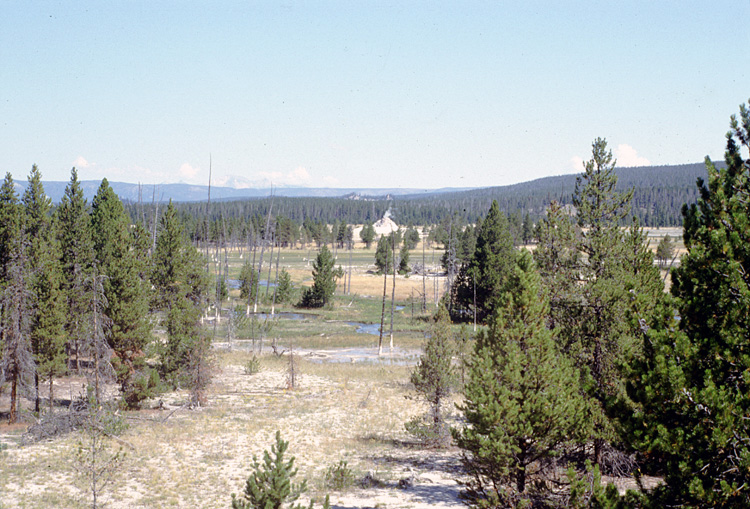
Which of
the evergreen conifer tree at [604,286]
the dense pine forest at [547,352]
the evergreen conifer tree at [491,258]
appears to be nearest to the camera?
the dense pine forest at [547,352]

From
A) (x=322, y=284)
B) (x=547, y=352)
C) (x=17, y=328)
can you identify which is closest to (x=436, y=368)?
(x=547, y=352)

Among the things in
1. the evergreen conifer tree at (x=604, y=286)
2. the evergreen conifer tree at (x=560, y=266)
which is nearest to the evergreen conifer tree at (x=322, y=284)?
the evergreen conifer tree at (x=560, y=266)

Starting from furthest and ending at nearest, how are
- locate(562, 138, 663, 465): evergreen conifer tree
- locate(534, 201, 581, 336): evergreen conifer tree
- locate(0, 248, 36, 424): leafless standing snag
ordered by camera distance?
locate(0, 248, 36, 424): leafless standing snag, locate(534, 201, 581, 336): evergreen conifer tree, locate(562, 138, 663, 465): evergreen conifer tree

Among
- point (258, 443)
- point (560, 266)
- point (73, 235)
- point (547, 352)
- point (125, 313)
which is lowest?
point (258, 443)

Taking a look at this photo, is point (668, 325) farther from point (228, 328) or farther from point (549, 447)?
point (228, 328)

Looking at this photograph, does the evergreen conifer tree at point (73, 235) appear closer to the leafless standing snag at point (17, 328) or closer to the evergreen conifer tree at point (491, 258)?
the leafless standing snag at point (17, 328)

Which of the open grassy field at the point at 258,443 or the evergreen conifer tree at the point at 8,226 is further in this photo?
the evergreen conifer tree at the point at 8,226

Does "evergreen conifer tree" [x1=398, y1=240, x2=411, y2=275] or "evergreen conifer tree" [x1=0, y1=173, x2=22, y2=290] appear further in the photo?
"evergreen conifer tree" [x1=398, y1=240, x2=411, y2=275]

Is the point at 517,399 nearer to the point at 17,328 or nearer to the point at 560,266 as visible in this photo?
the point at 560,266

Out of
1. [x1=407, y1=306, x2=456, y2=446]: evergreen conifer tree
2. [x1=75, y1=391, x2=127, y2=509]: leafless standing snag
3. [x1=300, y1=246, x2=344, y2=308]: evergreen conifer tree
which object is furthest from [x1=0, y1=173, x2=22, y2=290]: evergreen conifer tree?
[x1=300, y1=246, x2=344, y2=308]: evergreen conifer tree

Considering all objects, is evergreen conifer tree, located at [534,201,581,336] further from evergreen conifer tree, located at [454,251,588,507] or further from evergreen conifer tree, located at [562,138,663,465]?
evergreen conifer tree, located at [454,251,588,507]

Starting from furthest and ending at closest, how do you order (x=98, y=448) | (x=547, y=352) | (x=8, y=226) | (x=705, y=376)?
(x=8, y=226), (x=98, y=448), (x=547, y=352), (x=705, y=376)

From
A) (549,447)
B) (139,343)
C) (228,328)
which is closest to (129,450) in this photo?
(139,343)

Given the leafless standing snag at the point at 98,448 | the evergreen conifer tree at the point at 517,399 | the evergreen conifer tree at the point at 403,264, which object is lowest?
the leafless standing snag at the point at 98,448
